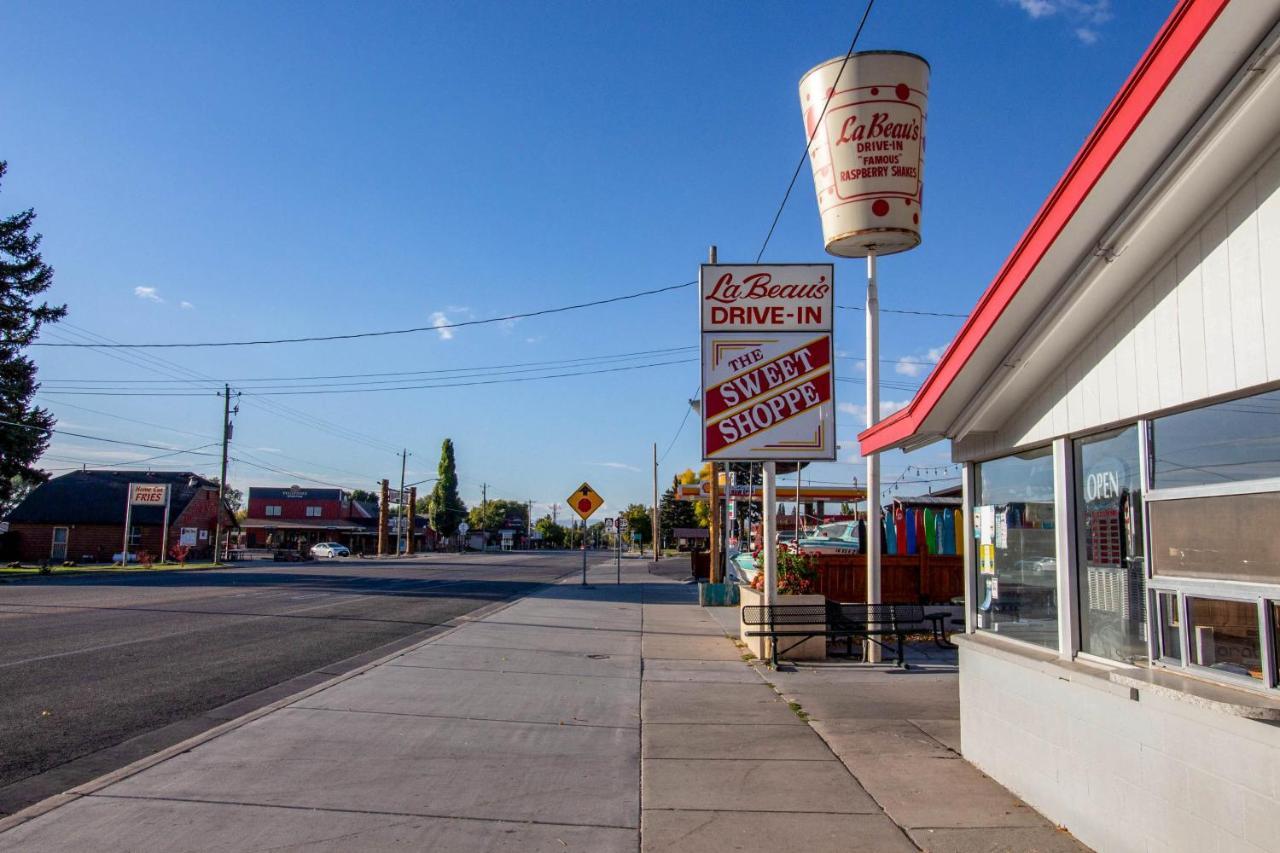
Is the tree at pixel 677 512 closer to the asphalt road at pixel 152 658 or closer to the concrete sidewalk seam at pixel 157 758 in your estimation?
the asphalt road at pixel 152 658

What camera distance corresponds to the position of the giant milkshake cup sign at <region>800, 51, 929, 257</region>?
11227 millimetres

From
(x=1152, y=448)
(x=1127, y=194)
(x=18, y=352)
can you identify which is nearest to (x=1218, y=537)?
(x=1152, y=448)

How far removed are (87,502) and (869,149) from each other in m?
64.7

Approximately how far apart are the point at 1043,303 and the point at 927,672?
7942 mm

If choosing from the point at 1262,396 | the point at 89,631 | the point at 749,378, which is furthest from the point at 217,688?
the point at 1262,396

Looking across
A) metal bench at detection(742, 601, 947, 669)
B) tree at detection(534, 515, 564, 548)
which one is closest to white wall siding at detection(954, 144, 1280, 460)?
metal bench at detection(742, 601, 947, 669)

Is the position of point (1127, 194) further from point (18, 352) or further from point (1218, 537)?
point (18, 352)

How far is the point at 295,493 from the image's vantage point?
97938 millimetres

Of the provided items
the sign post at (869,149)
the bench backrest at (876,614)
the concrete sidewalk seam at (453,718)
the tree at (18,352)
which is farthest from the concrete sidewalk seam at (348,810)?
the tree at (18,352)

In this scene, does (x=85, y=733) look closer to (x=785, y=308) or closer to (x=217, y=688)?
(x=217, y=688)

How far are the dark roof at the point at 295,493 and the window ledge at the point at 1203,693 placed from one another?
98.9 metres

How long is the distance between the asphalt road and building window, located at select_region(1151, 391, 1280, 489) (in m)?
6.76

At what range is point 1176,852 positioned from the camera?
170 inches

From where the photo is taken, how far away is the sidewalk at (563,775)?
5.36 m
